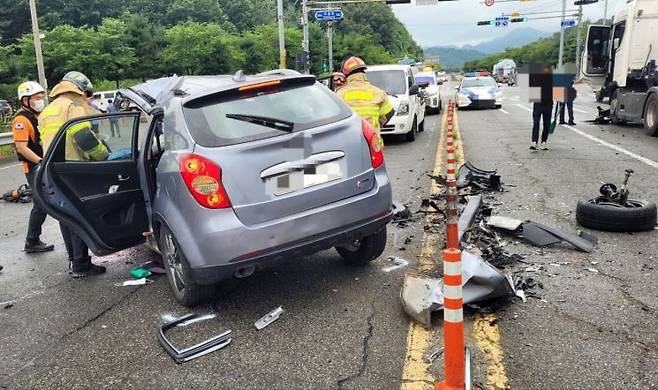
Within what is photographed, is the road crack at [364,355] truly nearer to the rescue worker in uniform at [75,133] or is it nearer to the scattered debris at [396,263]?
the scattered debris at [396,263]

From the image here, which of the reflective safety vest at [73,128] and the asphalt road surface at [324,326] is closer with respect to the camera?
the asphalt road surface at [324,326]

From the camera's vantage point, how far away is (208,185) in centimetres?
363

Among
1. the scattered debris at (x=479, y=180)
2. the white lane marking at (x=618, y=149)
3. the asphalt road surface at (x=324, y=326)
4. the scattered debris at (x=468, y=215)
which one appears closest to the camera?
the asphalt road surface at (x=324, y=326)

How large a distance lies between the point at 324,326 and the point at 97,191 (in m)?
2.33

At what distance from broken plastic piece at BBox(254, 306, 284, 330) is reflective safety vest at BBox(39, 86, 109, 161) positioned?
2.19 meters

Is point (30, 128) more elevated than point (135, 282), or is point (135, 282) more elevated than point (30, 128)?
point (30, 128)

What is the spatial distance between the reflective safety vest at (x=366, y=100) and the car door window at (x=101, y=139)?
7.34 ft

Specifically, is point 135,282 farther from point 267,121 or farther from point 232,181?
point 267,121

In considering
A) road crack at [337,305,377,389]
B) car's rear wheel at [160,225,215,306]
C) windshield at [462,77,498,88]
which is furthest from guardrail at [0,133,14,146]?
windshield at [462,77,498,88]

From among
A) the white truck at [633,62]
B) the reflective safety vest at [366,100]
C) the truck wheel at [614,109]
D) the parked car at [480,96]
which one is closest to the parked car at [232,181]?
the reflective safety vest at [366,100]

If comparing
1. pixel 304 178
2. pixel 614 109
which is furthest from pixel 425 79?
pixel 304 178

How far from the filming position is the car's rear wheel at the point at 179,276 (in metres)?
3.93

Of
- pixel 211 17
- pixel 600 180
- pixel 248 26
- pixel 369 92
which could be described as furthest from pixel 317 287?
pixel 248 26

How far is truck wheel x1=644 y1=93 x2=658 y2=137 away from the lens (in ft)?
41.7
